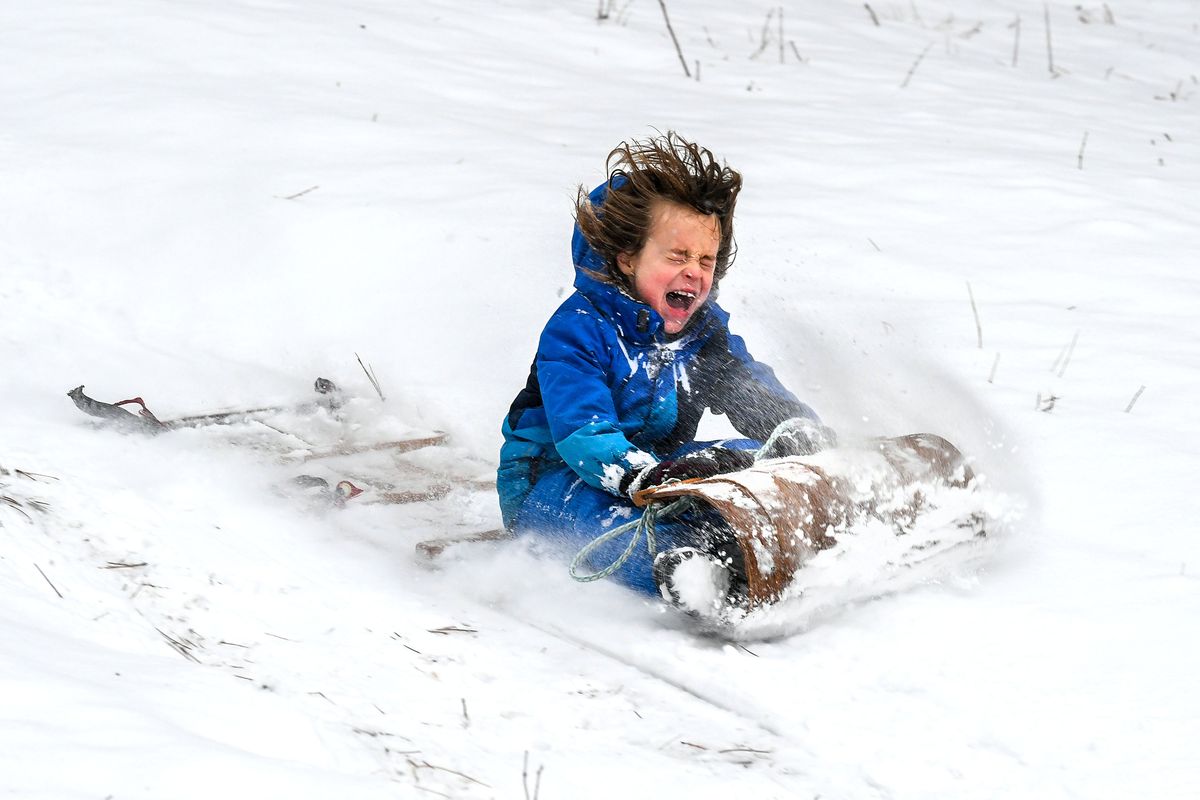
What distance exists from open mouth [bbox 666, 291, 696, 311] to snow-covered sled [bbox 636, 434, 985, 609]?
0.57 meters

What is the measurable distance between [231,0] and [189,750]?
720 centimetres

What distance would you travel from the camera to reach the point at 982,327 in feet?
16.7

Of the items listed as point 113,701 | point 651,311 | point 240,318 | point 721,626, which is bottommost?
point 240,318

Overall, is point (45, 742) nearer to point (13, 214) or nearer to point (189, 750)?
point (189, 750)

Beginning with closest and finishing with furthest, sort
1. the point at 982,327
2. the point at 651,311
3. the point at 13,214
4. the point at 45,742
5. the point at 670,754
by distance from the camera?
1. the point at 45,742
2. the point at 670,754
3. the point at 651,311
4. the point at 982,327
5. the point at 13,214

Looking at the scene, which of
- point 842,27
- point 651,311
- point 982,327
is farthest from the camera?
point 842,27

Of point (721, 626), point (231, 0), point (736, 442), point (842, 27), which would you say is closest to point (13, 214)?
point (231, 0)

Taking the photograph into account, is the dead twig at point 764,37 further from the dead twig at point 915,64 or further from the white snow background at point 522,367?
the dead twig at point 915,64

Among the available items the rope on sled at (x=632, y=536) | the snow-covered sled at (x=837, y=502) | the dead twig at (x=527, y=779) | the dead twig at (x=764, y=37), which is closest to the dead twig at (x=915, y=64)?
the dead twig at (x=764, y=37)

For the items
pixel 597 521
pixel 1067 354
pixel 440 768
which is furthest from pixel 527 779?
pixel 1067 354

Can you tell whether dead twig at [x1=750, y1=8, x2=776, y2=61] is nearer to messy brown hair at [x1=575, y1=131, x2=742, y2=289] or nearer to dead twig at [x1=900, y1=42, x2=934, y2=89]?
dead twig at [x1=900, y1=42, x2=934, y2=89]

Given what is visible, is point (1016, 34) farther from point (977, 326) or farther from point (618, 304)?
point (618, 304)

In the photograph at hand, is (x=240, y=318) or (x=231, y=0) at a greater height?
(x=231, y=0)

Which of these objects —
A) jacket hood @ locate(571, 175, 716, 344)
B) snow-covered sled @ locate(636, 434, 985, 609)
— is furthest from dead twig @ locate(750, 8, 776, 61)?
snow-covered sled @ locate(636, 434, 985, 609)
